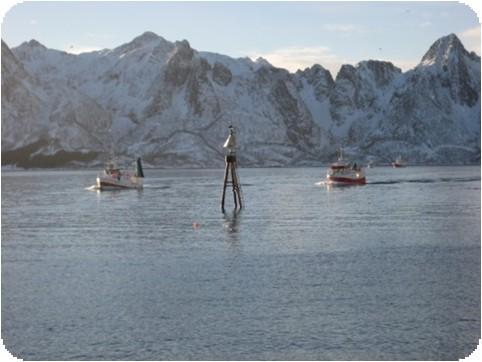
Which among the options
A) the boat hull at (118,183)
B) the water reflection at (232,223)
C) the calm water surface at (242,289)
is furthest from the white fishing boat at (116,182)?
the calm water surface at (242,289)

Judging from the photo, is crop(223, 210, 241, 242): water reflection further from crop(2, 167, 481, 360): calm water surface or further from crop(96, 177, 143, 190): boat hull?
crop(96, 177, 143, 190): boat hull

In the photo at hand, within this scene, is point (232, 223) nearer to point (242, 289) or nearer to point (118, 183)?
point (242, 289)

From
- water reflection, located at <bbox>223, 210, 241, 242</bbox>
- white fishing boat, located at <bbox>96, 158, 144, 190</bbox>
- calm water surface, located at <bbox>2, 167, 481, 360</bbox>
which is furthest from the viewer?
white fishing boat, located at <bbox>96, 158, 144, 190</bbox>

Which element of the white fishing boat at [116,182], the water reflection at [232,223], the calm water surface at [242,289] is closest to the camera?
the calm water surface at [242,289]

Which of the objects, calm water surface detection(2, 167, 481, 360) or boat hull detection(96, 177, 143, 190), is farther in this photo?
boat hull detection(96, 177, 143, 190)

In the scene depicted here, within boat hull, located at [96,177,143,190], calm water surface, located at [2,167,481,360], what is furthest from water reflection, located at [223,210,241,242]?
boat hull, located at [96,177,143,190]

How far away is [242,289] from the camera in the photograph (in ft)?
174

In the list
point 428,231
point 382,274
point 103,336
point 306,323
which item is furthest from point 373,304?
point 428,231

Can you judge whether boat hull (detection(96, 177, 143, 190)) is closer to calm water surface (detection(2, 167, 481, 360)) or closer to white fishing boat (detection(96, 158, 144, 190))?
white fishing boat (detection(96, 158, 144, 190))

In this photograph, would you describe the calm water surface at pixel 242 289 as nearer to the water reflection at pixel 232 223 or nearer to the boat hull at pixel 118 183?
the water reflection at pixel 232 223

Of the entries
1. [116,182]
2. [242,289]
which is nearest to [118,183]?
[116,182]

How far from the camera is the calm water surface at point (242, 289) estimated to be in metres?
40.4

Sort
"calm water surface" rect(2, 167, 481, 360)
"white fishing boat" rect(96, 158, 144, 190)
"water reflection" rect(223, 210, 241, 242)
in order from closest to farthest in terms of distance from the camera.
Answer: "calm water surface" rect(2, 167, 481, 360)
"water reflection" rect(223, 210, 241, 242)
"white fishing boat" rect(96, 158, 144, 190)

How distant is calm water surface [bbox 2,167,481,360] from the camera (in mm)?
40438
